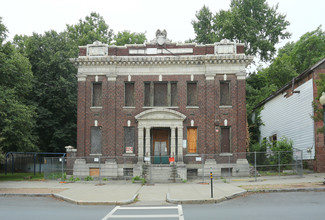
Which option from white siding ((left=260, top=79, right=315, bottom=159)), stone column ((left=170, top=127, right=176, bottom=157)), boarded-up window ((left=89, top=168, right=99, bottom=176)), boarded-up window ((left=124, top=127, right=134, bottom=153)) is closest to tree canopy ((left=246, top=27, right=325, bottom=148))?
white siding ((left=260, top=79, right=315, bottom=159))

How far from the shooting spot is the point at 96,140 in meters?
28.8

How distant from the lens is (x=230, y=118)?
92.6 feet

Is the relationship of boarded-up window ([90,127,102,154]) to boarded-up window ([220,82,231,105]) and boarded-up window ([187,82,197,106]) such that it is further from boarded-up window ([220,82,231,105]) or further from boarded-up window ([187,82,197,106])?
boarded-up window ([220,82,231,105])

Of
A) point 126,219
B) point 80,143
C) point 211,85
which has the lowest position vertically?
point 126,219

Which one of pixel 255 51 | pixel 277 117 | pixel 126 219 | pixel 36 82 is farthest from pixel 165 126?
pixel 255 51

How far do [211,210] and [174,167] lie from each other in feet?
42.8

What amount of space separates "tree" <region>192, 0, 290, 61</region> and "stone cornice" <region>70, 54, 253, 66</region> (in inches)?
839

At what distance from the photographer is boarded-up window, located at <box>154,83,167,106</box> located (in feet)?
95.3

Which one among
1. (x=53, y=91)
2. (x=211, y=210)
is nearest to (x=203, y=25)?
(x=53, y=91)

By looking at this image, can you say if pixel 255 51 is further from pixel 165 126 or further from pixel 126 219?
pixel 126 219

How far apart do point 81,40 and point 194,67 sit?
27672mm

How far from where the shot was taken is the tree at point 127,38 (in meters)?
54.0

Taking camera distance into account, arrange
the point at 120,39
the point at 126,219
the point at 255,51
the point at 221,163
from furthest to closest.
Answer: the point at 120,39 < the point at 255,51 < the point at 221,163 < the point at 126,219

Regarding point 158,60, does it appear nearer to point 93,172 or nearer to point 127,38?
point 93,172
